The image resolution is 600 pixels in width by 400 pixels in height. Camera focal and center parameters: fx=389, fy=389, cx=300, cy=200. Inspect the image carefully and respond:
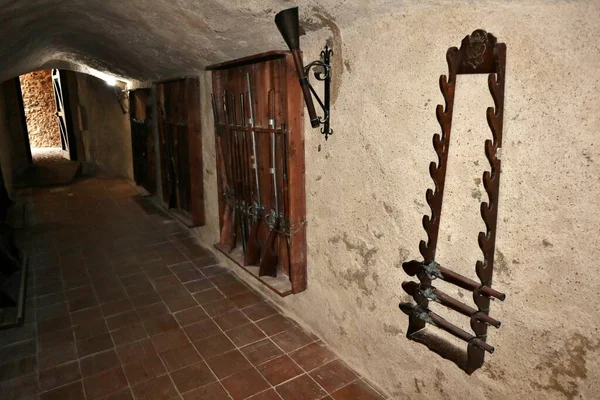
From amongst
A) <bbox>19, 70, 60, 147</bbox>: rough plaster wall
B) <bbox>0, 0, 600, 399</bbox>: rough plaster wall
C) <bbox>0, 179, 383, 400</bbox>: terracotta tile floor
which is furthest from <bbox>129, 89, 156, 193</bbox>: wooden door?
<bbox>19, 70, 60, 147</bbox>: rough plaster wall

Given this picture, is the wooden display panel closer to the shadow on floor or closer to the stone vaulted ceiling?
the stone vaulted ceiling

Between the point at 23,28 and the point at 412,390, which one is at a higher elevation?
the point at 23,28

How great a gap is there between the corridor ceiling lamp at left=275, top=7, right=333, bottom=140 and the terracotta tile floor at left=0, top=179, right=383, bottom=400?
1.58 m

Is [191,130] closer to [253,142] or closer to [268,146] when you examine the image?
[253,142]

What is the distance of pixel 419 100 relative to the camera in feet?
5.99

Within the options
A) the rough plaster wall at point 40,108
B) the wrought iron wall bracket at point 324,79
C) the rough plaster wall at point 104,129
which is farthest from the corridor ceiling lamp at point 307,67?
the rough plaster wall at point 40,108

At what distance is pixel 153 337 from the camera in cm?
295

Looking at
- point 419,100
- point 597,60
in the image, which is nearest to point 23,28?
point 419,100

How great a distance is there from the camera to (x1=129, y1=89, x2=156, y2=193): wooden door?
6.11m

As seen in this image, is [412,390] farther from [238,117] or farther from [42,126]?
[42,126]

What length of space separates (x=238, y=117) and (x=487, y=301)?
235 centimetres

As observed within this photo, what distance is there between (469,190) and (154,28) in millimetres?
2803

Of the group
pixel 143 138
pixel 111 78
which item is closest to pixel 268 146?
pixel 143 138

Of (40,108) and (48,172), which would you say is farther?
(40,108)
